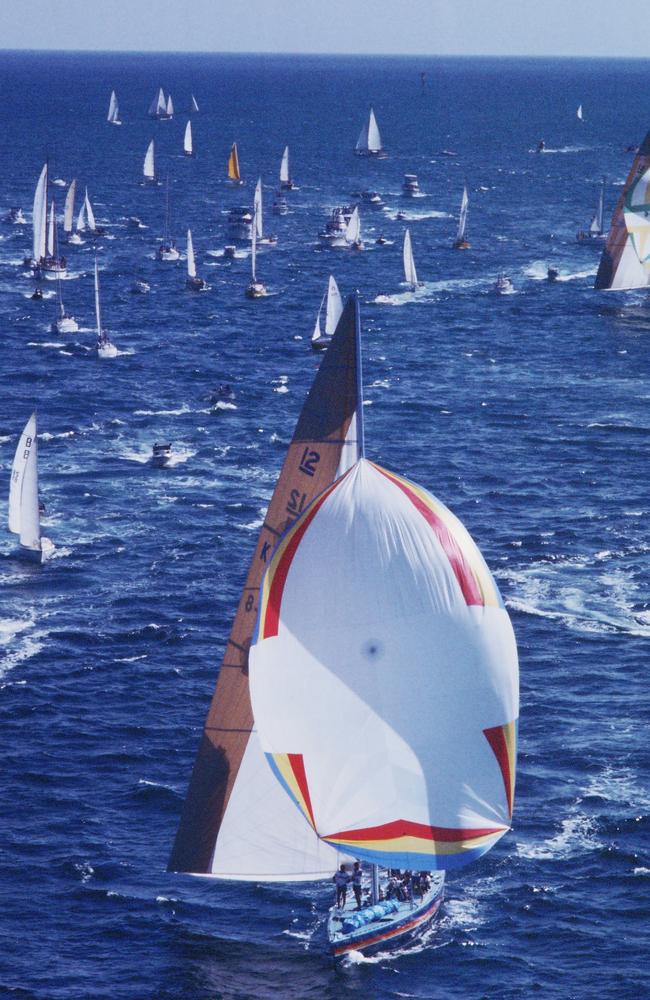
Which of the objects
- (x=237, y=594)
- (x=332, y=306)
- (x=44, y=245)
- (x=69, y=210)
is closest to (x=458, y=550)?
(x=237, y=594)

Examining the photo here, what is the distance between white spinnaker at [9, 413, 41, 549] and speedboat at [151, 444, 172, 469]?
53.8 ft

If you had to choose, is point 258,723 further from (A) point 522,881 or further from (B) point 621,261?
(B) point 621,261

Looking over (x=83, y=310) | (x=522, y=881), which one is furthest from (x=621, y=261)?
(x=522, y=881)

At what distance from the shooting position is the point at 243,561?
84.3 meters

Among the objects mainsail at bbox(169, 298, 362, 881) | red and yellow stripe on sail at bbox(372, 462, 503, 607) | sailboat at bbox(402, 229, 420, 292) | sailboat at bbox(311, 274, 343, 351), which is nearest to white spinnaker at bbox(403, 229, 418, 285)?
sailboat at bbox(402, 229, 420, 292)

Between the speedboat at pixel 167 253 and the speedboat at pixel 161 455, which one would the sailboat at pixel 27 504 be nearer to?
the speedboat at pixel 161 455

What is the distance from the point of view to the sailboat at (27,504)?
8238 centimetres

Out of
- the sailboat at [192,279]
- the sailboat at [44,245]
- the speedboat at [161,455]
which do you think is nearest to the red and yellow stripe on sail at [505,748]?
the speedboat at [161,455]

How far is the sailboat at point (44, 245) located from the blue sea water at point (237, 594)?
362 centimetres

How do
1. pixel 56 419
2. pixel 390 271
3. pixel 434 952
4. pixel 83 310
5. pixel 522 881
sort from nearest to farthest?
pixel 434 952 → pixel 522 881 → pixel 56 419 → pixel 83 310 → pixel 390 271

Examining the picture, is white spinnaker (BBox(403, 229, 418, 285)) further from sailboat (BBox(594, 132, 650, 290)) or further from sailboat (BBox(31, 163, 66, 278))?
sailboat (BBox(31, 163, 66, 278))

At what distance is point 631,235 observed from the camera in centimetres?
14812

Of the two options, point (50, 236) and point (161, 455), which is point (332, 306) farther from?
point (50, 236)

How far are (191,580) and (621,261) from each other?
78.4 m
